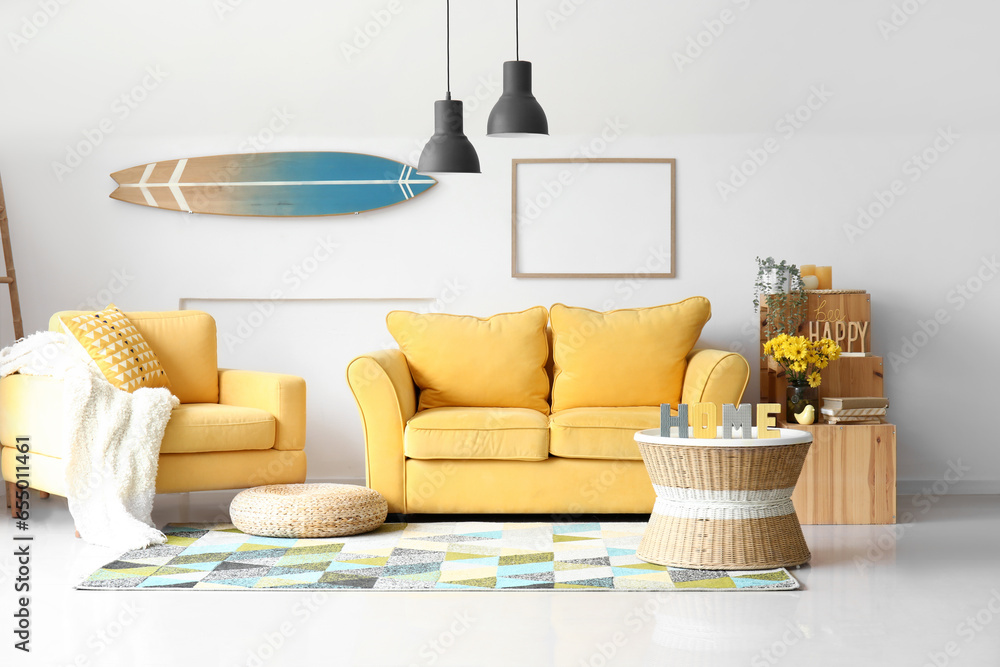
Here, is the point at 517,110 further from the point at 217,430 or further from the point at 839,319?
the point at 839,319

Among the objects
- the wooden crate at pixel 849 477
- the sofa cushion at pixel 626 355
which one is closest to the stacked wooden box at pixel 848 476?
the wooden crate at pixel 849 477

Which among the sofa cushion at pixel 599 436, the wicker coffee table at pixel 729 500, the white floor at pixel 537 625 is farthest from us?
the sofa cushion at pixel 599 436

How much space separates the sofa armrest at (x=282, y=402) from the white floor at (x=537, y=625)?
102 centimetres

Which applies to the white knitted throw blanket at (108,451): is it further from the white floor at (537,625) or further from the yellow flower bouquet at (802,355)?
the yellow flower bouquet at (802,355)

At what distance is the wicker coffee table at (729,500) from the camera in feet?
10.2

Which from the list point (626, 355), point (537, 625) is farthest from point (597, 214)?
point (537, 625)

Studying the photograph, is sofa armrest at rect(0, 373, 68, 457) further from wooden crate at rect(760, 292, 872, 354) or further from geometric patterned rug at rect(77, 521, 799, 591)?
wooden crate at rect(760, 292, 872, 354)

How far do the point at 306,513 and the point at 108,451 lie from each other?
2.76ft

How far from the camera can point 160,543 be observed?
3.54 m

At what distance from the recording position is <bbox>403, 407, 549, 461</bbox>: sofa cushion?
3953mm

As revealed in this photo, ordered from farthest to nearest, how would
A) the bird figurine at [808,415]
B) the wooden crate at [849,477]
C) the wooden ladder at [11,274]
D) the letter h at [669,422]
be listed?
the wooden ladder at [11,274] → the bird figurine at [808,415] → the wooden crate at [849,477] → the letter h at [669,422]

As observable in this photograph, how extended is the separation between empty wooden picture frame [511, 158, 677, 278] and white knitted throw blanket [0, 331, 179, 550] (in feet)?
6.57

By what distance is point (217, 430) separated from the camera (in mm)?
3912

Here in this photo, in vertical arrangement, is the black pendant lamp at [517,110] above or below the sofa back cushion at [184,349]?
above
